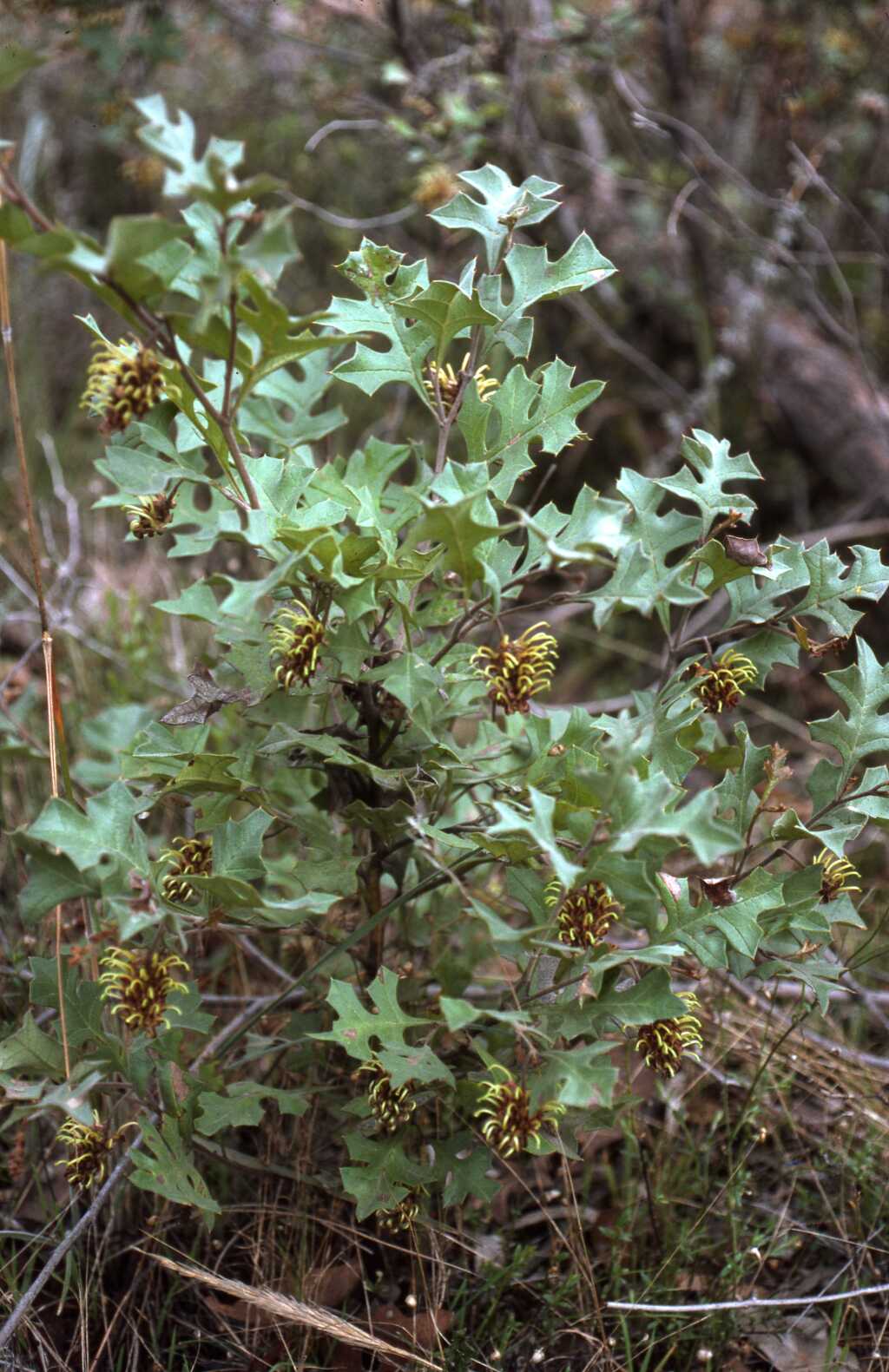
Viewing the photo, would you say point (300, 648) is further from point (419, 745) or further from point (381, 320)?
point (381, 320)

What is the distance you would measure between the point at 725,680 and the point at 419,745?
0.34 m

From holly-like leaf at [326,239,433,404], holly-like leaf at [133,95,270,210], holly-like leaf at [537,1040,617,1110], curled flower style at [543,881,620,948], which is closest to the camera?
holly-like leaf at [133,95,270,210]

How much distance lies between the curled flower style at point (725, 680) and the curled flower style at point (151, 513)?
58 centimetres

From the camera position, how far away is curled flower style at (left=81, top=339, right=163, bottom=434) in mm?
1006

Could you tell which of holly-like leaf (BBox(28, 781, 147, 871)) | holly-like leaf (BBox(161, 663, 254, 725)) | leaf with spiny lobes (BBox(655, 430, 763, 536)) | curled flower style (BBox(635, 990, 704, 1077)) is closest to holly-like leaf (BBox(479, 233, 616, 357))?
leaf with spiny lobes (BBox(655, 430, 763, 536))

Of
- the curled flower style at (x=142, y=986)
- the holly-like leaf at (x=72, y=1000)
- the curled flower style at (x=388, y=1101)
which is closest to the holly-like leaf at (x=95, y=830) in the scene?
the curled flower style at (x=142, y=986)

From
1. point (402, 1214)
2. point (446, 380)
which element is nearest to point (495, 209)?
point (446, 380)

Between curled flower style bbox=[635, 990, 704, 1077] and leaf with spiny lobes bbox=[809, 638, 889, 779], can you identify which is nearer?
curled flower style bbox=[635, 990, 704, 1077]

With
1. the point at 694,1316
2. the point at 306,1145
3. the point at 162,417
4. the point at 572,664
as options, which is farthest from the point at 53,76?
the point at 694,1316

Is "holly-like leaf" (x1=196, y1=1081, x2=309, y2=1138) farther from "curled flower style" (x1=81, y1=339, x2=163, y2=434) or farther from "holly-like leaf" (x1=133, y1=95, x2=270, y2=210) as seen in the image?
"holly-like leaf" (x1=133, y1=95, x2=270, y2=210)

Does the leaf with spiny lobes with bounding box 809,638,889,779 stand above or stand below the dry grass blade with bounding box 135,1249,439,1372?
above

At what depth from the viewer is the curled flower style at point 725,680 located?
1.20m

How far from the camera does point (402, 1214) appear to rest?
3.88 ft

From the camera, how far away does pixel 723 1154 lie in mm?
1599
